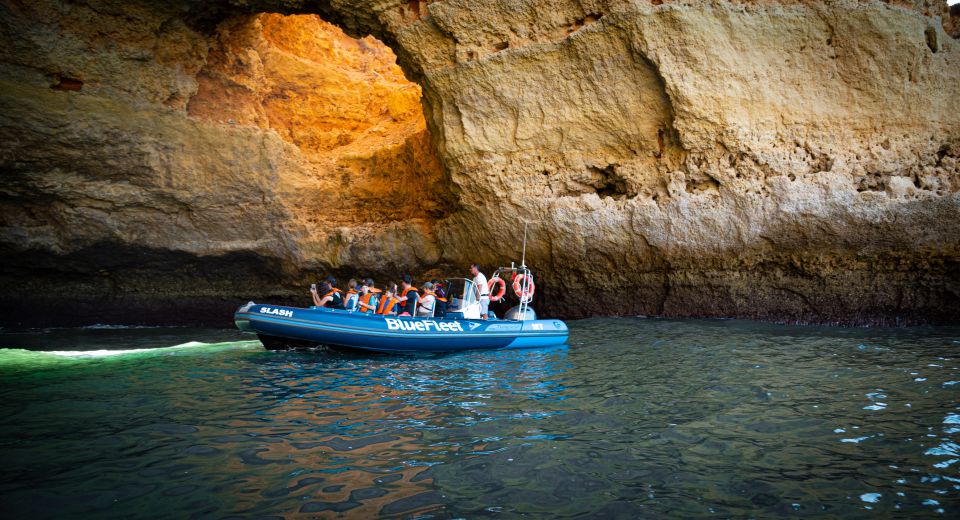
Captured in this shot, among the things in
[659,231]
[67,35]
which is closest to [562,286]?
[659,231]

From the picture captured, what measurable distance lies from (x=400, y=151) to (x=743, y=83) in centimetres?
750

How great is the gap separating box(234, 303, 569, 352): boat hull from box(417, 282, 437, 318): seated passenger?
804 mm

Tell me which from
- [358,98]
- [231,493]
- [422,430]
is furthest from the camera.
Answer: [358,98]

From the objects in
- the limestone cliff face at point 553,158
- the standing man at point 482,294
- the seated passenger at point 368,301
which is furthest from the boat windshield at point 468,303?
the limestone cliff face at point 553,158

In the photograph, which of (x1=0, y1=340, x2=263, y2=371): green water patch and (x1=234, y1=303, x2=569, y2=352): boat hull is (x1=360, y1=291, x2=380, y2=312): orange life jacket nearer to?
(x1=234, y1=303, x2=569, y2=352): boat hull

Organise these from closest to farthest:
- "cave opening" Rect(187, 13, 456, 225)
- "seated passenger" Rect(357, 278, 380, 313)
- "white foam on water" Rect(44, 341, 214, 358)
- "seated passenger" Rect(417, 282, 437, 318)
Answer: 1. "white foam on water" Rect(44, 341, 214, 358)
2. "seated passenger" Rect(417, 282, 437, 318)
3. "seated passenger" Rect(357, 278, 380, 313)
4. "cave opening" Rect(187, 13, 456, 225)

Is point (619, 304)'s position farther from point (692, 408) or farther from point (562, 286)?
point (692, 408)

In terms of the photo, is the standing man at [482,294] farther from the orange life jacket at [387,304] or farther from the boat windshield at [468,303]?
the orange life jacket at [387,304]

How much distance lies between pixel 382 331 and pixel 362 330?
271 millimetres

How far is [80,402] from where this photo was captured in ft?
17.5

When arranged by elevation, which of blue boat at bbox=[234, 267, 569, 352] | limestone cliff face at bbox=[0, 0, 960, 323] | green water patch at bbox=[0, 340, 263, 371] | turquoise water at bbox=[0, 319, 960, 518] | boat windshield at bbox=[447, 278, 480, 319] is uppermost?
limestone cliff face at bbox=[0, 0, 960, 323]

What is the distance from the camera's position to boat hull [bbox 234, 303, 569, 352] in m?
8.15

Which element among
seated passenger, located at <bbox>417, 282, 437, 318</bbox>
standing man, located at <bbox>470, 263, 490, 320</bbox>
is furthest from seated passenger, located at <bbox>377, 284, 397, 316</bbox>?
standing man, located at <bbox>470, 263, 490, 320</bbox>

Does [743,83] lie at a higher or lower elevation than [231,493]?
higher
